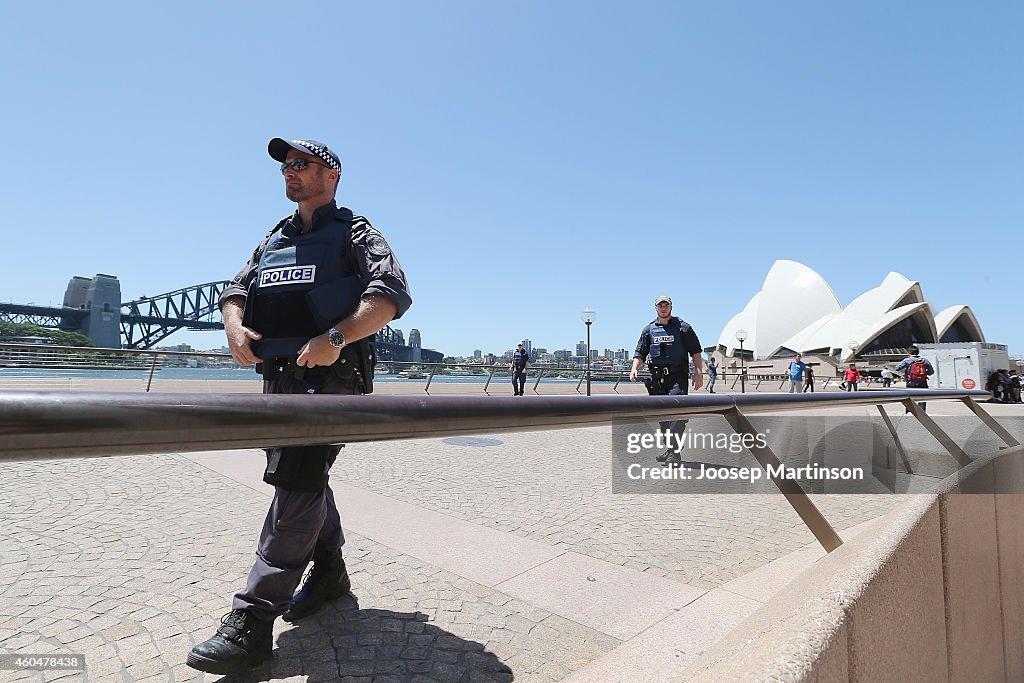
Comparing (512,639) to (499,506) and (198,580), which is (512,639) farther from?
(499,506)

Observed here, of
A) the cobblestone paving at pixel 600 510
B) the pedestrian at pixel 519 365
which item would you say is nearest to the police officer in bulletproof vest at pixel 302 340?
the cobblestone paving at pixel 600 510

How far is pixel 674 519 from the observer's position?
151 inches

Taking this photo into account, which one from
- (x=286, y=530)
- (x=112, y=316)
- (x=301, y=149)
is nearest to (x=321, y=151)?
(x=301, y=149)

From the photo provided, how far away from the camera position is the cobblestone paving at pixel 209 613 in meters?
1.88

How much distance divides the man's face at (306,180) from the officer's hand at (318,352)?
754 millimetres

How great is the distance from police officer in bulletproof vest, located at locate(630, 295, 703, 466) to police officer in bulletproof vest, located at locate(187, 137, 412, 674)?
4.67 m

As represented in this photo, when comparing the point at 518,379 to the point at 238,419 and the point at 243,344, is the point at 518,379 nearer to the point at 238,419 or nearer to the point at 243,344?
the point at 243,344

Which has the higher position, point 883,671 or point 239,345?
point 239,345

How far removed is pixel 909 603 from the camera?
137cm

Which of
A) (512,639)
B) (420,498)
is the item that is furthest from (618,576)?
(420,498)

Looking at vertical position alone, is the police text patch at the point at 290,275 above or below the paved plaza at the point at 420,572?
above

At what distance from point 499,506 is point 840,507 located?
110 inches
